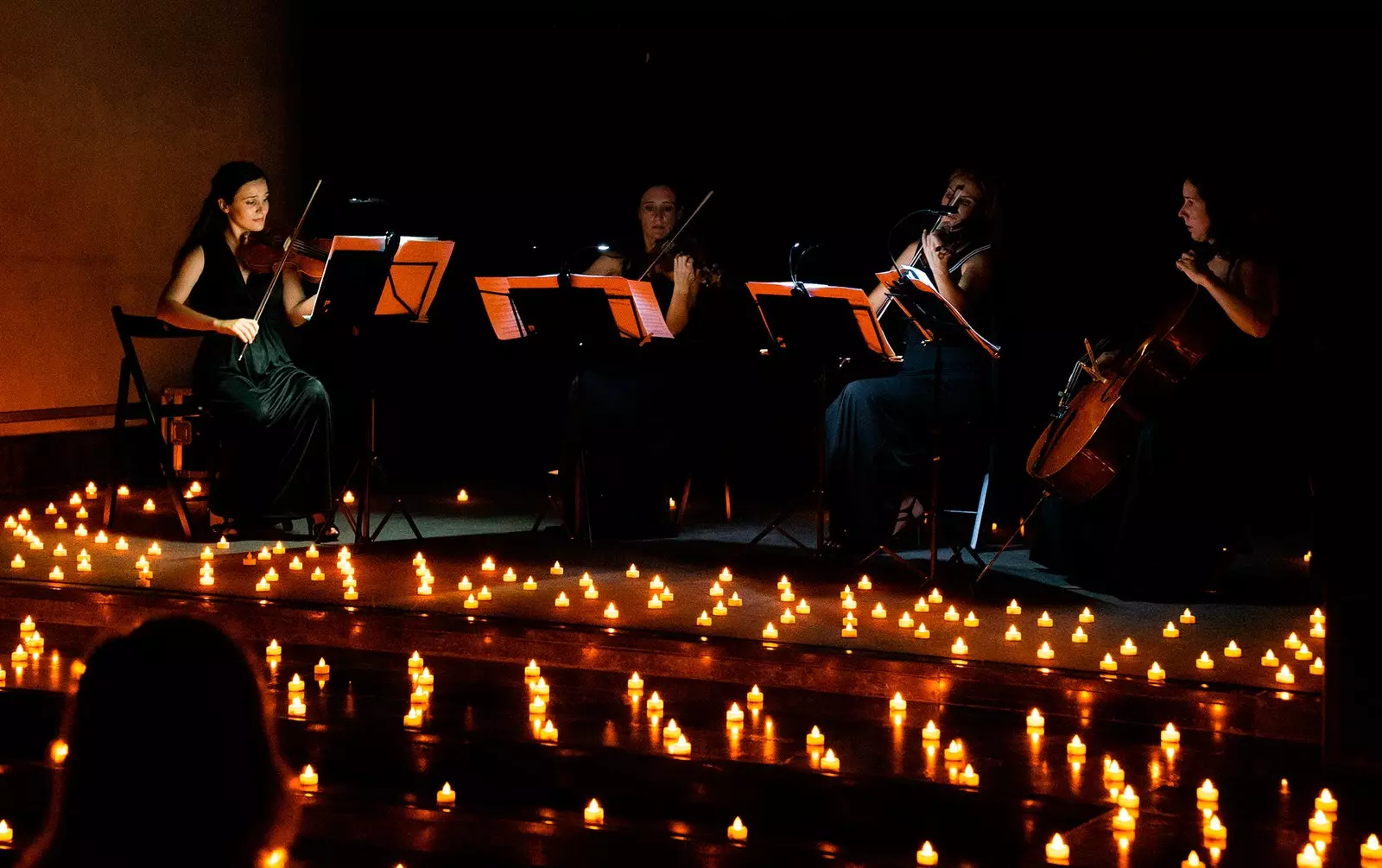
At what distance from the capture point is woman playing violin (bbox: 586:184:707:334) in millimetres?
6047

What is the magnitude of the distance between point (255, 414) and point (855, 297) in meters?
2.33

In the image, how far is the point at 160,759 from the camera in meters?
1.57

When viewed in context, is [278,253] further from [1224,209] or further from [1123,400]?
[1224,209]

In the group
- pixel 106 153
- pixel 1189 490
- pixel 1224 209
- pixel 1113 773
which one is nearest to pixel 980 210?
pixel 1224 209

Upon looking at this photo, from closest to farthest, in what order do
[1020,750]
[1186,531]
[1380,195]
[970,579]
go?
[1020,750] < [1380,195] < [1186,531] < [970,579]

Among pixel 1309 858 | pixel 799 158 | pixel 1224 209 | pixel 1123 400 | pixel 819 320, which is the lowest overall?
pixel 1309 858

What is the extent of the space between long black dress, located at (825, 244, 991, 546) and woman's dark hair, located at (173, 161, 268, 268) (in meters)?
2.30

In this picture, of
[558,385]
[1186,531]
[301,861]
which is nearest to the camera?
[301,861]

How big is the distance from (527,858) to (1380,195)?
2.68 metres

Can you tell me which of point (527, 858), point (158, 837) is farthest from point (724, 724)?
point (158, 837)

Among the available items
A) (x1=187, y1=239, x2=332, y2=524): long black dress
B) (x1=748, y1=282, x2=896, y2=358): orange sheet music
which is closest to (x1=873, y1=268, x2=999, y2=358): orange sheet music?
(x1=748, y1=282, x2=896, y2=358): orange sheet music

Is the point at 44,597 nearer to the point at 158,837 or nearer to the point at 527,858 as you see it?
the point at 527,858

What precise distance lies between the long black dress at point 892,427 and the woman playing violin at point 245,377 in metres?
1.92

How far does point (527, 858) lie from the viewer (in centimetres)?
329
